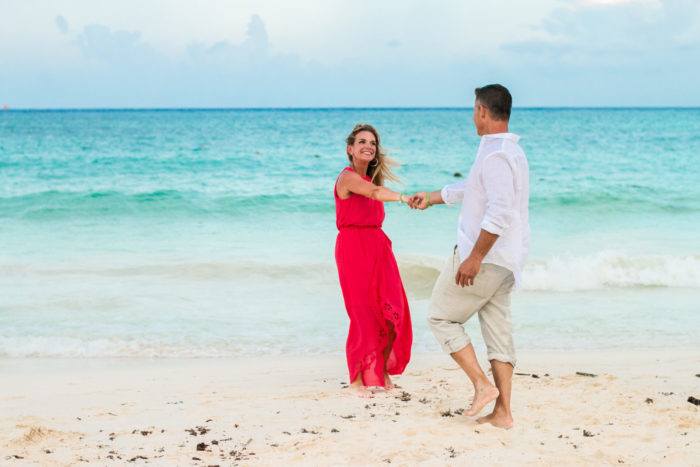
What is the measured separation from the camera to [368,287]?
15.0 feet

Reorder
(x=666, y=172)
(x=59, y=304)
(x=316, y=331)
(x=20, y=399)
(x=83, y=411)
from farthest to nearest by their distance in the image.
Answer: (x=666, y=172)
(x=59, y=304)
(x=316, y=331)
(x=20, y=399)
(x=83, y=411)

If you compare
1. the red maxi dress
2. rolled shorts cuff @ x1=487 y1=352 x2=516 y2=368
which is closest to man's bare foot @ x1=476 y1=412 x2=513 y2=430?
rolled shorts cuff @ x1=487 y1=352 x2=516 y2=368

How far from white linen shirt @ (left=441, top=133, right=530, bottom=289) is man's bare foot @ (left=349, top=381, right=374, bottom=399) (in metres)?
1.41

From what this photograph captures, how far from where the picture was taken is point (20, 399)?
455cm

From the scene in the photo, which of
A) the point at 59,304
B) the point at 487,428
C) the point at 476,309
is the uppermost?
the point at 476,309

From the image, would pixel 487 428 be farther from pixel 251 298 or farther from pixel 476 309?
pixel 251 298

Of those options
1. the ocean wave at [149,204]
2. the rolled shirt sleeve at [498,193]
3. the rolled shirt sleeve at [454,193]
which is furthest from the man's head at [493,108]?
the ocean wave at [149,204]

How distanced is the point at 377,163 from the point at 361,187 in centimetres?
44

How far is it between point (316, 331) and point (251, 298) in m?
1.55

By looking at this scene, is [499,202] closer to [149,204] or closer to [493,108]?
[493,108]

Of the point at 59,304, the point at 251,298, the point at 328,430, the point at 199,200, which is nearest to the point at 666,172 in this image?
the point at 199,200

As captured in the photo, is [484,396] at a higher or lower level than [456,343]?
lower

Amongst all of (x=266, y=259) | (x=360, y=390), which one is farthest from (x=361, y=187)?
(x=266, y=259)

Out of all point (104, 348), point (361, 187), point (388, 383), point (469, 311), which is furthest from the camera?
point (104, 348)
